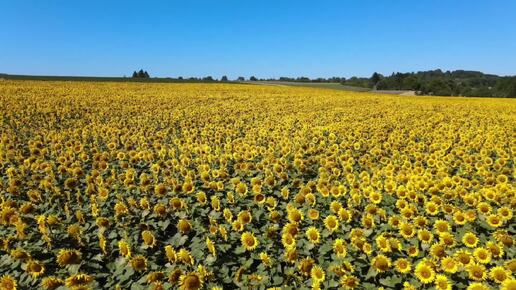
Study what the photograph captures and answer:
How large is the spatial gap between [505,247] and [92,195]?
19.7 ft

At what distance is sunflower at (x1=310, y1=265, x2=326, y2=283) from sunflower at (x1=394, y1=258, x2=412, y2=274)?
0.89m

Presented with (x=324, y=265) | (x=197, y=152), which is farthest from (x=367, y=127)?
(x=324, y=265)

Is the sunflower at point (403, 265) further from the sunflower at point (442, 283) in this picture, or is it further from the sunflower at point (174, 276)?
the sunflower at point (174, 276)

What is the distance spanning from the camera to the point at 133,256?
4.86 meters

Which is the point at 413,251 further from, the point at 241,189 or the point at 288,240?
the point at 241,189

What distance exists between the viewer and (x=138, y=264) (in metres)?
4.46

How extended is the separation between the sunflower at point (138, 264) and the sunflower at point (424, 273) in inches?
121

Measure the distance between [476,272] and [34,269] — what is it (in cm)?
491

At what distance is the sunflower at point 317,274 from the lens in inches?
168

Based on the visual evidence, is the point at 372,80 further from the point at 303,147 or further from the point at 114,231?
the point at 114,231

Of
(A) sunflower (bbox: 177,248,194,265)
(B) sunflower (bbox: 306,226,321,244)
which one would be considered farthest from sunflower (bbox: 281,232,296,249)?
(A) sunflower (bbox: 177,248,194,265)

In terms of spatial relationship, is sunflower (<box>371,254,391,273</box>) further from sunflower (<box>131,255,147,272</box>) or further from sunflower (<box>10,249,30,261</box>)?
sunflower (<box>10,249,30,261</box>)

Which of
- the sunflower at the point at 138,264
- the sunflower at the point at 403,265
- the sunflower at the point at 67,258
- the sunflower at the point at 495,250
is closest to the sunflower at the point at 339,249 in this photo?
the sunflower at the point at 403,265

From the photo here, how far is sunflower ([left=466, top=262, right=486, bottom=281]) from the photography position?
420 cm
